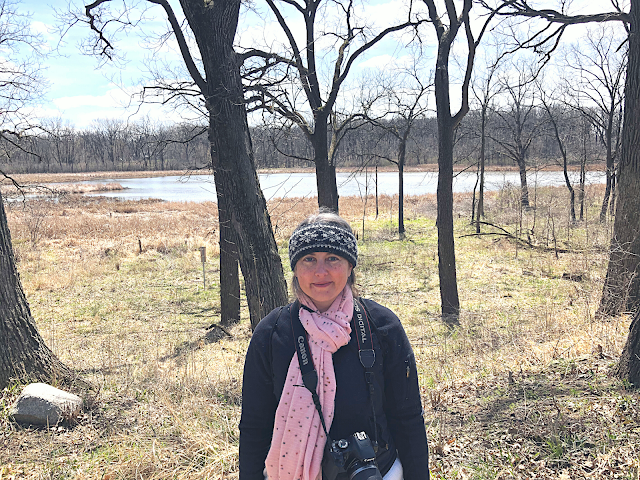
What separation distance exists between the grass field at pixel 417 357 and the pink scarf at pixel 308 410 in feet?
5.63

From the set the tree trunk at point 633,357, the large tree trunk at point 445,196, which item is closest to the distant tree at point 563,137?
the large tree trunk at point 445,196

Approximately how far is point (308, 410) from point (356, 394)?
193mm

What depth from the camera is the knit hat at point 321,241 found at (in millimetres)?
1909

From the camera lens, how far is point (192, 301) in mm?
12180

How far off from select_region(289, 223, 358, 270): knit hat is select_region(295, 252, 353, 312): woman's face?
0.10ft

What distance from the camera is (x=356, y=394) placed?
1.75 metres

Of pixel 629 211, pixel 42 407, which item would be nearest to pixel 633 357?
pixel 629 211

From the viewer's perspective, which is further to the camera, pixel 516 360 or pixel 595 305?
pixel 595 305

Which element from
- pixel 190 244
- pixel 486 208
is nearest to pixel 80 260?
pixel 190 244

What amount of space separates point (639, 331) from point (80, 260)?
56.0ft

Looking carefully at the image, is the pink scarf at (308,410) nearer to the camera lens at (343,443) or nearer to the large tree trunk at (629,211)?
the camera lens at (343,443)

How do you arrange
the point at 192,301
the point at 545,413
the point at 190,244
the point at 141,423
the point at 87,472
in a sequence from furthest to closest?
the point at 190,244 → the point at 192,301 → the point at 141,423 → the point at 545,413 → the point at 87,472

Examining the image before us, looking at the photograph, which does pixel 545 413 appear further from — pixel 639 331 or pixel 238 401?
pixel 238 401

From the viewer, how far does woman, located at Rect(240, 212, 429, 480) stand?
1753mm
